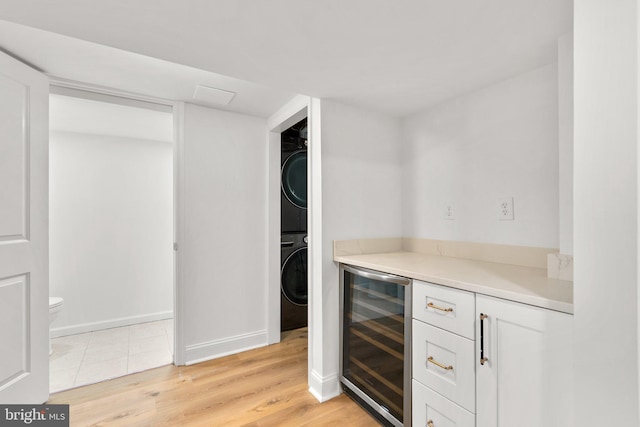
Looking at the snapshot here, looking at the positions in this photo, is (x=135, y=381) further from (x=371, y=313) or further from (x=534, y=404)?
(x=534, y=404)

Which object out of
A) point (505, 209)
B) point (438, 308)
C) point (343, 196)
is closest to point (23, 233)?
point (343, 196)

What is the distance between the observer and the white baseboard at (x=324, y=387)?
1895 millimetres

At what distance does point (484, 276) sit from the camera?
4.42 ft

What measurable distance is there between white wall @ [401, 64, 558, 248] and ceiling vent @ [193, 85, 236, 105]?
1342 millimetres

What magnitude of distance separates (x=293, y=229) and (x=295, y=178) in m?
0.52

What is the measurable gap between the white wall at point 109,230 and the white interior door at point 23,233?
3.63ft

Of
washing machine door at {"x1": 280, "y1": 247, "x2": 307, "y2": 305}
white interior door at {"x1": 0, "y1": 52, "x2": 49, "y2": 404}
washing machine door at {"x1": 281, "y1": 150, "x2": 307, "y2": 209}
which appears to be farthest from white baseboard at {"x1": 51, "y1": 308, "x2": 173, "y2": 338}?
washing machine door at {"x1": 281, "y1": 150, "x2": 307, "y2": 209}

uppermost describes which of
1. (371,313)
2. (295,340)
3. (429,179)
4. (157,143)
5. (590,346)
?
(157,143)

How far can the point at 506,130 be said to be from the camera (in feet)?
5.54

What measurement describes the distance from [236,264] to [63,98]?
1.82 meters

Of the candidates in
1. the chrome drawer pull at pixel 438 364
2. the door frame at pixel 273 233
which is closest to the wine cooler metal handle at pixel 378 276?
the chrome drawer pull at pixel 438 364

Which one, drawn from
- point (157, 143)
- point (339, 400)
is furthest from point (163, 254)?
point (339, 400)

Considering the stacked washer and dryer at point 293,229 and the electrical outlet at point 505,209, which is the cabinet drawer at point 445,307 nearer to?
the electrical outlet at point 505,209

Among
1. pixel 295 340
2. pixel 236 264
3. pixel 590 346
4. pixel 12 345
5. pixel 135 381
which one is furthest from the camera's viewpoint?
pixel 295 340
